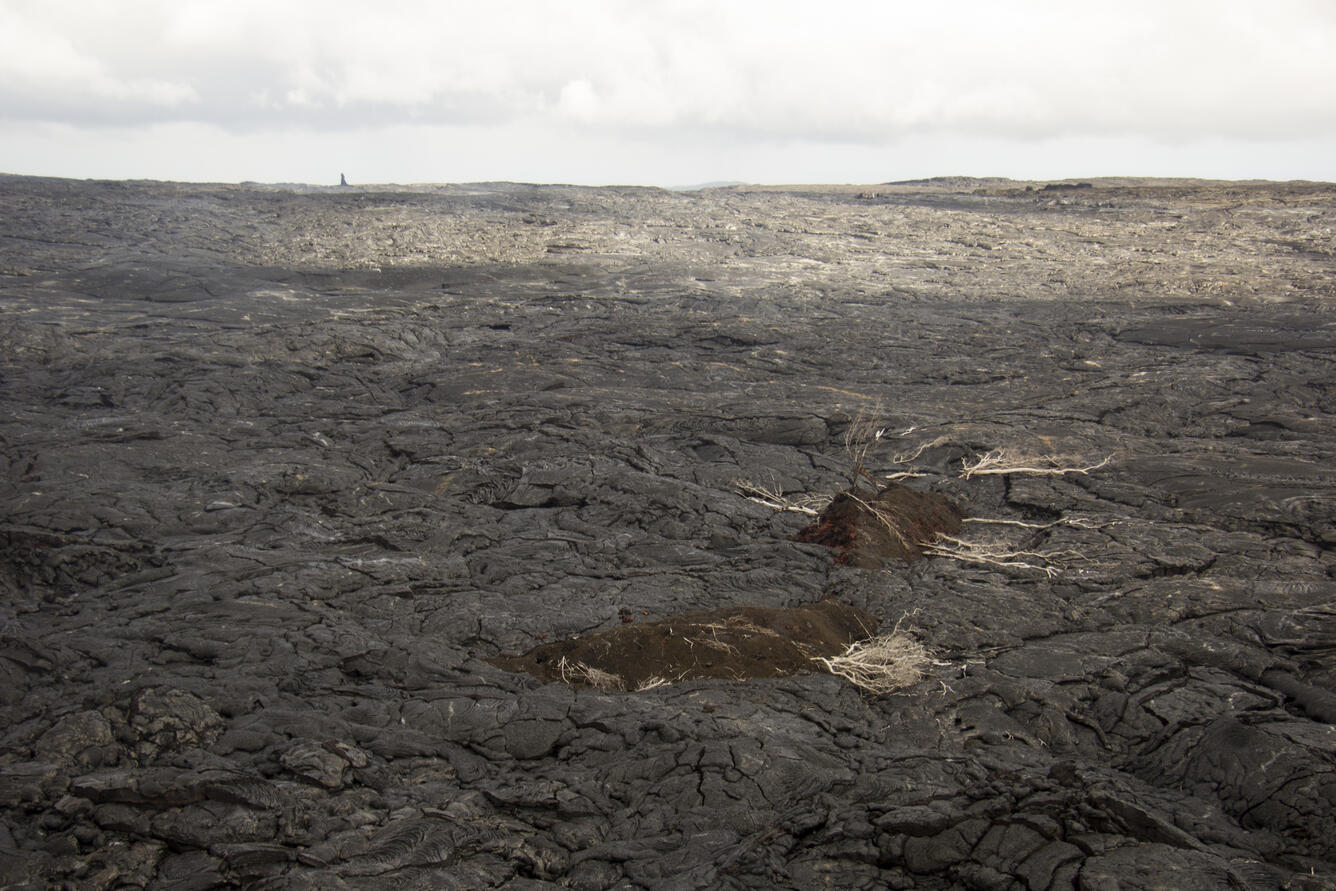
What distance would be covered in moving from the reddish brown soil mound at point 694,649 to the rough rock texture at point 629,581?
229mm

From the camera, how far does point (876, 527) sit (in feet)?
23.0

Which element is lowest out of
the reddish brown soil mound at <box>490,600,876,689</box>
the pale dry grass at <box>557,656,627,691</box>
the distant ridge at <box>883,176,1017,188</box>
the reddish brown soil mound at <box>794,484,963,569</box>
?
the pale dry grass at <box>557,656,627,691</box>

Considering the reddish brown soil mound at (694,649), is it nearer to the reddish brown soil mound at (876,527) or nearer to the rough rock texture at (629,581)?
the rough rock texture at (629,581)

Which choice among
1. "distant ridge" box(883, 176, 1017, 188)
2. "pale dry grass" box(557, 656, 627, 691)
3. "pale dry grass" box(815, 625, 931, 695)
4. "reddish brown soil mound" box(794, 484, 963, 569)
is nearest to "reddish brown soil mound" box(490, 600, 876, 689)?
"pale dry grass" box(557, 656, 627, 691)

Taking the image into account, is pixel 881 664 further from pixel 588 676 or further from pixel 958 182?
pixel 958 182

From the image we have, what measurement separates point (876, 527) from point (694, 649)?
7.97 feet

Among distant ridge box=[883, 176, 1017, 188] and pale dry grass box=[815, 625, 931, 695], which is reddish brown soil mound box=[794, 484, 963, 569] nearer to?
pale dry grass box=[815, 625, 931, 695]

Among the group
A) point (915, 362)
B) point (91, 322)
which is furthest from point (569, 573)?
point (91, 322)

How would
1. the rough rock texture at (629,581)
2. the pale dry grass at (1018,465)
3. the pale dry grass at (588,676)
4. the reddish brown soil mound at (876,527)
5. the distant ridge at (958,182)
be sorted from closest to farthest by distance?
the rough rock texture at (629,581)
the pale dry grass at (588,676)
the reddish brown soil mound at (876,527)
the pale dry grass at (1018,465)
the distant ridge at (958,182)

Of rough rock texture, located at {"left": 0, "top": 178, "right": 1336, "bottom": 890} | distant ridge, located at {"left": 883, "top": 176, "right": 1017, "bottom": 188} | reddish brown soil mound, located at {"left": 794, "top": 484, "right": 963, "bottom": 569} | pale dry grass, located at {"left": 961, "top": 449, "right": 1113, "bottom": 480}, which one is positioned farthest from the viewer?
distant ridge, located at {"left": 883, "top": 176, "right": 1017, "bottom": 188}

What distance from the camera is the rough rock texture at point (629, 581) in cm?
355

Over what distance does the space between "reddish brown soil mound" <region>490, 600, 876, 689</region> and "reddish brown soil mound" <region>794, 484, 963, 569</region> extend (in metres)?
1.23

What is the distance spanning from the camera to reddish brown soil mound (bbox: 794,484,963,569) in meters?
6.82

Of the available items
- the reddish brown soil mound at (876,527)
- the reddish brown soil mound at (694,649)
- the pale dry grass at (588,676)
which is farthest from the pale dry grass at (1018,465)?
the pale dry grass at (588,676)
